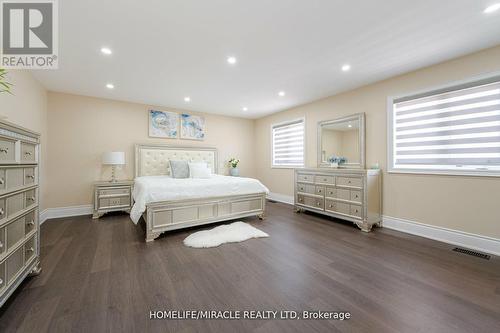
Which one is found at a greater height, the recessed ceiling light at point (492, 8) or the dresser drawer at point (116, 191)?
the recessed ceiling light at point (492, 8)

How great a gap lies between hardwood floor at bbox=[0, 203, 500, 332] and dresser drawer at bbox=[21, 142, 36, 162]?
1182mm

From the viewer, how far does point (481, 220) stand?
263cm

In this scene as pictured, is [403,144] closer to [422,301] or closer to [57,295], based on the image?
[422,301]

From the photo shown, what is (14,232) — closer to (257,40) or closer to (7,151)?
(7,151)

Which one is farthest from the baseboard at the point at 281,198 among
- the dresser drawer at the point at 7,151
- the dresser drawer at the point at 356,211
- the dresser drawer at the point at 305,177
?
the dresser drawer at the point at 7,151

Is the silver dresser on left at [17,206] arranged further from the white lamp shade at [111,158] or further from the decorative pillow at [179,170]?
the decorative pillow at [179,170]

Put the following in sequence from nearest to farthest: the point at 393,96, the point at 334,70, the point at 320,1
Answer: the point at 320,1 < the point at 334,70 < the point at 393,96

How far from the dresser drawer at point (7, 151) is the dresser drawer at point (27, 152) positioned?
0.47ft

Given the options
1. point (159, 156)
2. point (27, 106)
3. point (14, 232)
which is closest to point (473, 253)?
point (14, 232)

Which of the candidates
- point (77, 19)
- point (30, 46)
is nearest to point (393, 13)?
point (77, 19)

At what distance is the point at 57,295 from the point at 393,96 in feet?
16.7

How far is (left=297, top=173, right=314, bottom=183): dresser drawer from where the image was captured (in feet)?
14.3

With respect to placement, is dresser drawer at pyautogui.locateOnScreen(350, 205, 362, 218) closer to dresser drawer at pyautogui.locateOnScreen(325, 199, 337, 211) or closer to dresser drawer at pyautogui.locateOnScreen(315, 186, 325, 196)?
dresser drawer at pyautogui.locateOnScreen(325, 199, 337, 211)

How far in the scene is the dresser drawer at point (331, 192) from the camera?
152 inches
